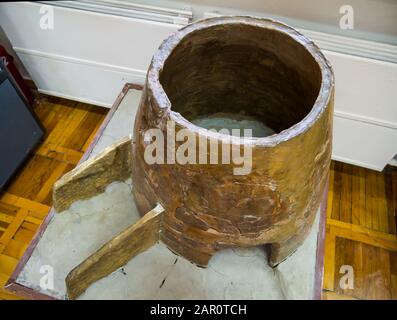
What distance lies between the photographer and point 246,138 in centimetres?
65

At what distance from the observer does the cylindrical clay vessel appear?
68 cm

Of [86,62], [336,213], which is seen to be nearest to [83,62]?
[86,62]

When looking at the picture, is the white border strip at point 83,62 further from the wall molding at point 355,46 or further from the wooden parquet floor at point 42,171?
the wall molding at point 355,46

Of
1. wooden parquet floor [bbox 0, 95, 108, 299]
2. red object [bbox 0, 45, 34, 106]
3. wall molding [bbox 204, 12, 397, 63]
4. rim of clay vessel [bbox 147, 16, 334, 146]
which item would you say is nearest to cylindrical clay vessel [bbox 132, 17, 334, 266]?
rim of clay vessel [bbox 147, 16, 334, 146]

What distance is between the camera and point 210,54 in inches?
35.9

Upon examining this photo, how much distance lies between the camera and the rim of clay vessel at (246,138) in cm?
65

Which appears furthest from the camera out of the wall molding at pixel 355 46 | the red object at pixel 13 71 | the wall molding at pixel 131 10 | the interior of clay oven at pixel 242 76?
→ the red object at pixel 13 71

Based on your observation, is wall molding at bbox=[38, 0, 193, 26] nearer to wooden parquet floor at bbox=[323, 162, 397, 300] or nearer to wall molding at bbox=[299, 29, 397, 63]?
wall molding at bbox=[299, 29, 397, 63]

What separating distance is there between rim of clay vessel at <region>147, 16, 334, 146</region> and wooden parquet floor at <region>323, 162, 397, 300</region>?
0.72 metres

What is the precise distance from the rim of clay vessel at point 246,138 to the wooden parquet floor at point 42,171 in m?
0.88

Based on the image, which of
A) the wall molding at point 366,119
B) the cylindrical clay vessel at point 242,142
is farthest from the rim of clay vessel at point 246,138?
the wall molding at point 366,119

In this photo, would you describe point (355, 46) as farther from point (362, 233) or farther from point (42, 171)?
point (42, 171)

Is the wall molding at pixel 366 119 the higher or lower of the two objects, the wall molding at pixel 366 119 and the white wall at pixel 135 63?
the lower

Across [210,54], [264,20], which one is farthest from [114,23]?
[264,20]
